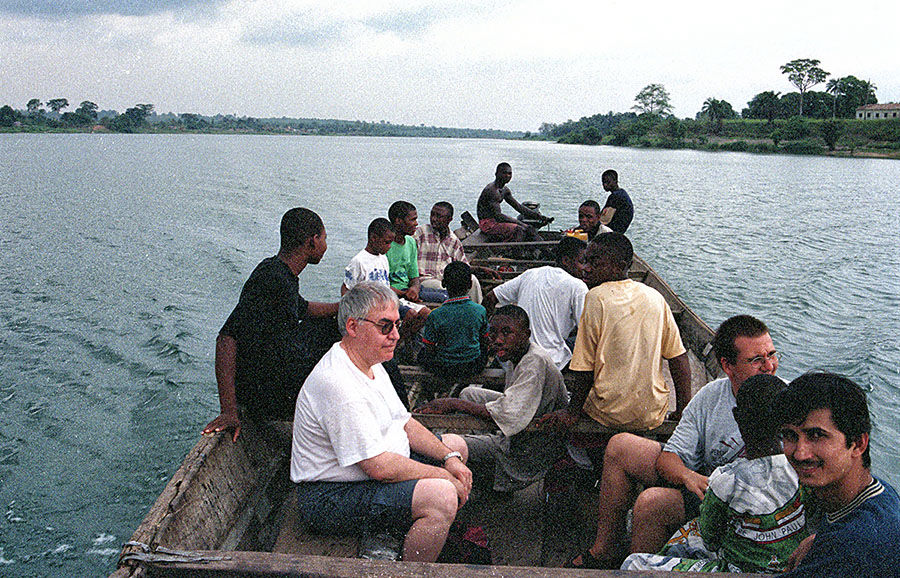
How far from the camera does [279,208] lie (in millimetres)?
24109

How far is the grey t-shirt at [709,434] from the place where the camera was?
2.80 metres

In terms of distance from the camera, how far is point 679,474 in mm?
2697

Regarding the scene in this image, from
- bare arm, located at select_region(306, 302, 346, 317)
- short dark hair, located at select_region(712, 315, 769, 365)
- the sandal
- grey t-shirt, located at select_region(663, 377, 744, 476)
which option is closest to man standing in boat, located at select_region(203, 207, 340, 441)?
bare arm, located at select_region(306, 302, 346, 317)

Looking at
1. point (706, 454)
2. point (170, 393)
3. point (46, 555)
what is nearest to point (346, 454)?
A: point (706, 454)

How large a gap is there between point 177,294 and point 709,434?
37.8 feet

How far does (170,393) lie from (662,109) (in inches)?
5065

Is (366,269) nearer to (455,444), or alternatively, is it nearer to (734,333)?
(455,444)

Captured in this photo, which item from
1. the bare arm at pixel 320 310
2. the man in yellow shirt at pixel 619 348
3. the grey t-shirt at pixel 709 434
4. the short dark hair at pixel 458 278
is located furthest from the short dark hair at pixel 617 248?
the bare arm at pixel 320 310

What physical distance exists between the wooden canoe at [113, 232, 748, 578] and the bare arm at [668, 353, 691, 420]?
20 centimetres

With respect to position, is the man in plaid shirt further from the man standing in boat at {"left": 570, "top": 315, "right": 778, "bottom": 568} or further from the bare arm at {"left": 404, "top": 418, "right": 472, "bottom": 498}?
the man standing in boat at {"left": 570, "top": 315, "right": 778, "bottom": 568}

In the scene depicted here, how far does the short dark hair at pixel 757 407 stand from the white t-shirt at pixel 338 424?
1.47 m

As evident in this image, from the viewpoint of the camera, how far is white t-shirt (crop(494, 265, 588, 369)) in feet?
14.7

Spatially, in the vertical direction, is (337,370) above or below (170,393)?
above

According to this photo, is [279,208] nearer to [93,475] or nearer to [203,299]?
[203,299]
